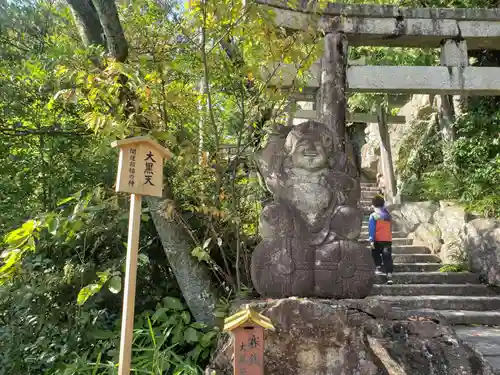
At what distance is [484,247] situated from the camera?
7000mm

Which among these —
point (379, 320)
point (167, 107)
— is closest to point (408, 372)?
point (379, 320)

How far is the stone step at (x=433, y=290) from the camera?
6410 millimetres

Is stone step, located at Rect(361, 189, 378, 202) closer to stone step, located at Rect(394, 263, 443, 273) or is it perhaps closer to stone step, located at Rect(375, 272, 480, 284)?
stone step, located at Rect(394, 263, 443, 273)

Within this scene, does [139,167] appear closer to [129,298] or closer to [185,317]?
[129,298]

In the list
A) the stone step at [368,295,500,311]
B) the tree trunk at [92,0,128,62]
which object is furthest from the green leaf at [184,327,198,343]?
the stone step at [368,295,500,311]

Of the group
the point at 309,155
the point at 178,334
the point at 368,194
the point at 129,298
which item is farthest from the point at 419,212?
the point at 129,298

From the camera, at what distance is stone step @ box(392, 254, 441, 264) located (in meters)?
8.12

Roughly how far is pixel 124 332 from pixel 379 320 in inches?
75.5

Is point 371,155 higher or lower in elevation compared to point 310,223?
higher

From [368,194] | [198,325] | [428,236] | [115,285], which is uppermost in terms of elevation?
[368,194]

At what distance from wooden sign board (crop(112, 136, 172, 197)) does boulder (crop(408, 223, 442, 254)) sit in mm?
7316

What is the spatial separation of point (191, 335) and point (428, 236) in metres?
6.62

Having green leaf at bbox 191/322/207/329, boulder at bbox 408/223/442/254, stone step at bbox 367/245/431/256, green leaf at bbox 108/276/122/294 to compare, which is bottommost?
green leaf at bbox 191/322/207/329

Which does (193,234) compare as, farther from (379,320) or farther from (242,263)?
(379,320)
